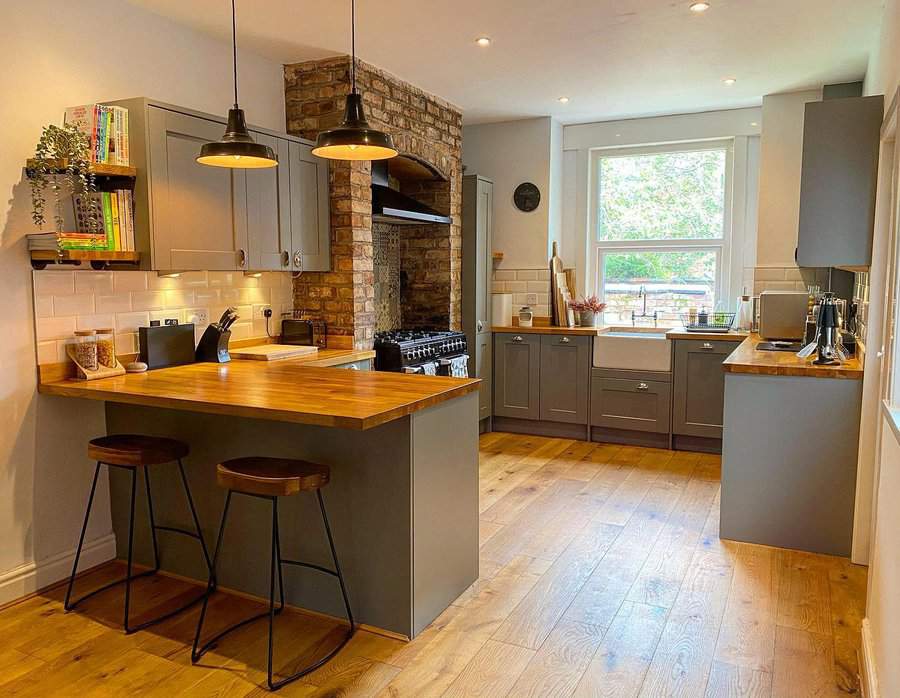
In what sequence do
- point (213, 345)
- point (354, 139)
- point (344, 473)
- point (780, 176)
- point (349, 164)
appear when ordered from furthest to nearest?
point (780, 176) < point (349, 164) < point (213, 345) < point (344, 473) < point (354, 139)

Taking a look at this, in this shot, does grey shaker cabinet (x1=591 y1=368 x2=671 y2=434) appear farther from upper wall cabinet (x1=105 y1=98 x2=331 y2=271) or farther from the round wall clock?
Answer: upper wall cabinet (x1=105 y1=98 x2=331 y2=271)

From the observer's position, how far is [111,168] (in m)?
2.95

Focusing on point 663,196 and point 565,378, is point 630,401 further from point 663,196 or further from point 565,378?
point 663,196

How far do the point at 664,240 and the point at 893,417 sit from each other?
4.01 metres

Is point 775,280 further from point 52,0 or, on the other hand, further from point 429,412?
point 52,0

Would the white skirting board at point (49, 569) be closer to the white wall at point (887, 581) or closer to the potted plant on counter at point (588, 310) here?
the white wall at point (887, 581)

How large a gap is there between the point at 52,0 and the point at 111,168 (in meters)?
0.79

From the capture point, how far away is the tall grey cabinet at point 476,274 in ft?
18.5

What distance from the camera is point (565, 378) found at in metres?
5.67

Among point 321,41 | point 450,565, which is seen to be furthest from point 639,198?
point 450,565

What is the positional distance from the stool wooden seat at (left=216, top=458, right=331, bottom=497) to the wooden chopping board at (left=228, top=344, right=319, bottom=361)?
1.26 m

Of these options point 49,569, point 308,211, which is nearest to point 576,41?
point 308,211

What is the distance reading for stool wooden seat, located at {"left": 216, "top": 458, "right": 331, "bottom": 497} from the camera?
233 cm

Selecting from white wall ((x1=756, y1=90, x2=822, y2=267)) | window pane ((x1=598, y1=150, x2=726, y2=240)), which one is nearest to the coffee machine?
white wall ((x1=756, y1=90, x2=822, y2=267))
